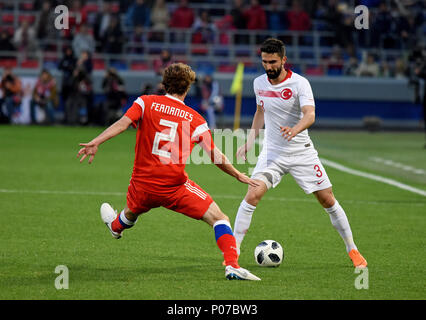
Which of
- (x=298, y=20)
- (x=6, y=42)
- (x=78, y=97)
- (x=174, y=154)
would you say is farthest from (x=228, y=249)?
(x=298, y=20)

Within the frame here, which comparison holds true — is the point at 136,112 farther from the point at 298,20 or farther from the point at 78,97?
the point at 298,20

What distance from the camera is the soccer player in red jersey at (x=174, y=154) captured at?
24.4ft

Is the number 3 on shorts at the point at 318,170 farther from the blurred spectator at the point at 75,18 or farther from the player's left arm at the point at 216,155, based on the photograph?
the blurred spectator at the point at 75,18

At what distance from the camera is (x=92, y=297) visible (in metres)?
6.78

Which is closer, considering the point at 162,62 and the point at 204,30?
the point at 162,62

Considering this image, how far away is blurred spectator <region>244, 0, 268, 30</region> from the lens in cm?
3062

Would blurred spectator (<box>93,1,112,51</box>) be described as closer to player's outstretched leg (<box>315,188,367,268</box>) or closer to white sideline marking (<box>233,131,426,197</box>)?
white sideline marking (<box>233,131,426,197</box>)

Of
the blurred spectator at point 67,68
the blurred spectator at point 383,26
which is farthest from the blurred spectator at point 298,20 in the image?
the blurred spectator at point 67,68

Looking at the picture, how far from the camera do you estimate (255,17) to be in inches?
1207

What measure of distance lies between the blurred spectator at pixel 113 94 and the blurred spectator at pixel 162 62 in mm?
1346

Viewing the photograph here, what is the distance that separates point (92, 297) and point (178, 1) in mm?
26903

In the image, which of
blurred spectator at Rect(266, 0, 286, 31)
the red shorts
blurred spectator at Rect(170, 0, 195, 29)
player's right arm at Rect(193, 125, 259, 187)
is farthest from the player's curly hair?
blurred spectator at Rect(266, 0, 286, 31)

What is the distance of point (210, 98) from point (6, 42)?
7.69 meters

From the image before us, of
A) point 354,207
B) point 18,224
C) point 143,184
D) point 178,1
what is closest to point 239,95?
point 178,1
